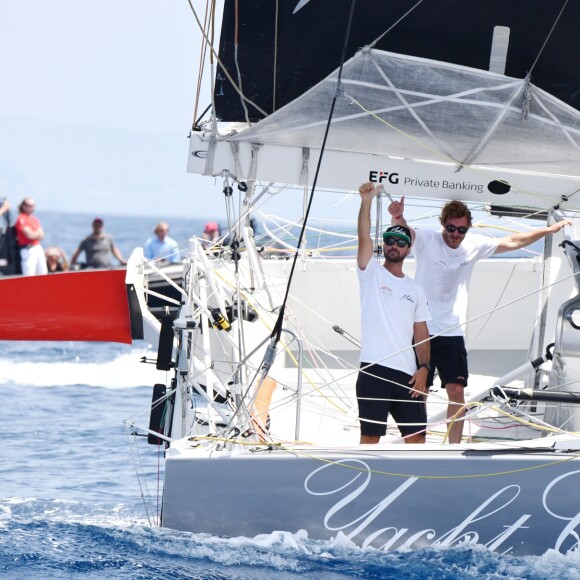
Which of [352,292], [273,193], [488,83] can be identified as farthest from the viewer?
[352,292]

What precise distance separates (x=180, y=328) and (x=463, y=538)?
5.66 feet

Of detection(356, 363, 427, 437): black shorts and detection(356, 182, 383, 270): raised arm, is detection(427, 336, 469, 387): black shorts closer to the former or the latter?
detection(356, 363, 427, 437): black shorts

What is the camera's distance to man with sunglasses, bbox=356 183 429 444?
5.39 m

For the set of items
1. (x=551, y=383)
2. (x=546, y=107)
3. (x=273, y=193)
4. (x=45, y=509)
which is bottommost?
(x=45, y=509)

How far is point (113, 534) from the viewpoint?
5852 mm

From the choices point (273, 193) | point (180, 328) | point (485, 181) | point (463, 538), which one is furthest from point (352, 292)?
point (463, 538)

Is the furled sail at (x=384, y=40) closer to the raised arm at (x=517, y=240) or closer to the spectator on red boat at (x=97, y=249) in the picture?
the raised arm at (x=517, y=240)

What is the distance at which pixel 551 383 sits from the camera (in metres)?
5.98

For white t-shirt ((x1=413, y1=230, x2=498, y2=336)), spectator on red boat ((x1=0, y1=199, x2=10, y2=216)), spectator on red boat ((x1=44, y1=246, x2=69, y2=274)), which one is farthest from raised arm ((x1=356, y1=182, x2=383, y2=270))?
spectator on red boat ((x1=44, y1=246, x2=69, y2=274))

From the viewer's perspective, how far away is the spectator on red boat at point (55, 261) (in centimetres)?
1577

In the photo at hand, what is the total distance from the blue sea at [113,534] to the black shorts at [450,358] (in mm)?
1121

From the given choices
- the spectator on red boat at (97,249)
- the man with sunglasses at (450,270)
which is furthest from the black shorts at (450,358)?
the spectator on red boat at (97,249)

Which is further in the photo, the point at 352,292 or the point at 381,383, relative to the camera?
the point at 352,292

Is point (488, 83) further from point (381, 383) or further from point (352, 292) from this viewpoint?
point (352, 292)
